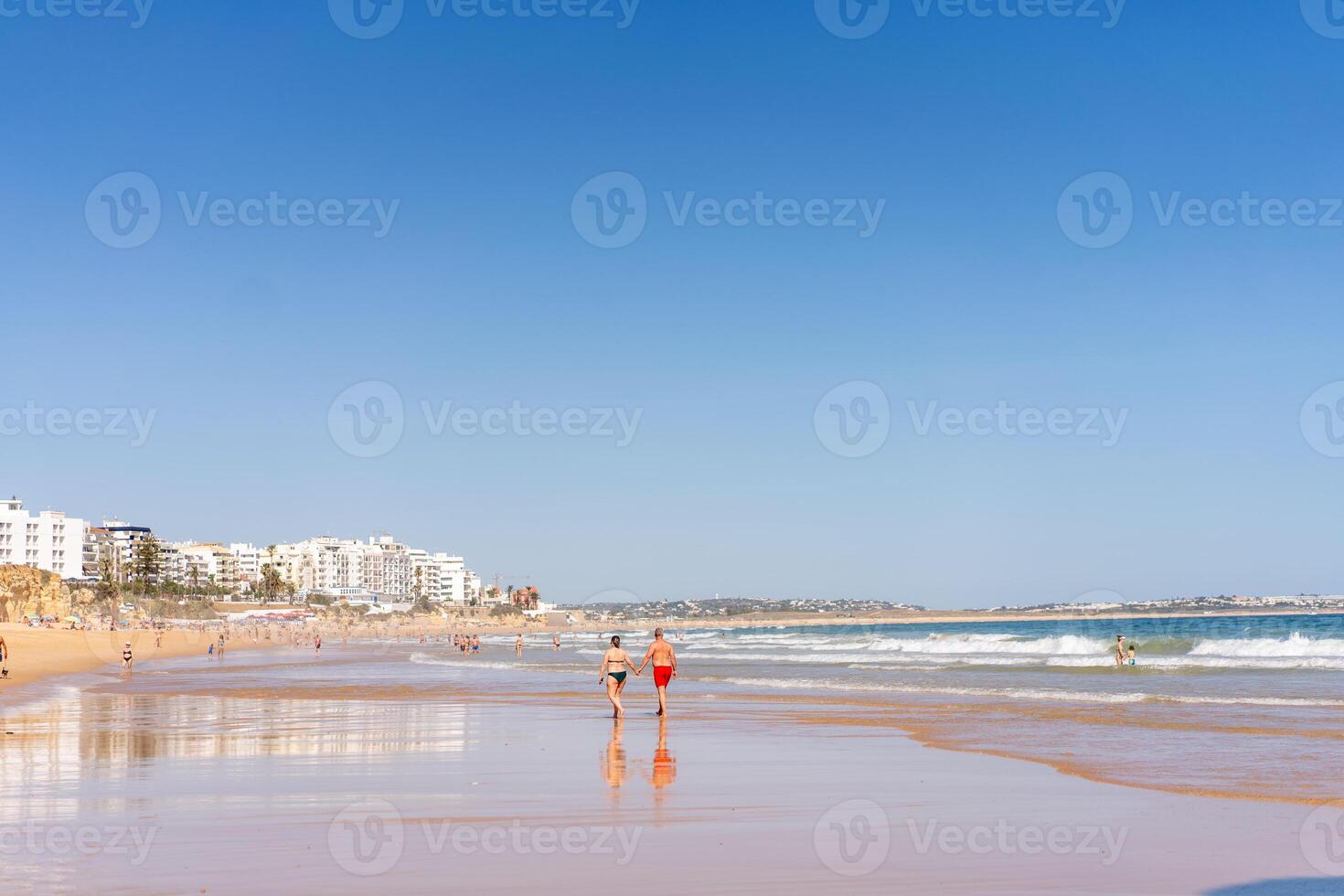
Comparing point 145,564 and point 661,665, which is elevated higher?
point 145,564

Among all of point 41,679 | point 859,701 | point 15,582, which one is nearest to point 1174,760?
point 859,701

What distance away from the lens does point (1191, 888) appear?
7.93 m

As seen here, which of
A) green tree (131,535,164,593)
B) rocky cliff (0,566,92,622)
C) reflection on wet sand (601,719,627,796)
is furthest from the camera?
green tree (131,535,164,593)

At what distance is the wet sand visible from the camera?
26.6ft

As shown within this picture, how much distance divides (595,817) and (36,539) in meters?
211

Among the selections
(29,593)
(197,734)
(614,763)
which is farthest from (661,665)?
(29,593)

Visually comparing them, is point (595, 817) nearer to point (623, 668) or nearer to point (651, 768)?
point (651, 768)

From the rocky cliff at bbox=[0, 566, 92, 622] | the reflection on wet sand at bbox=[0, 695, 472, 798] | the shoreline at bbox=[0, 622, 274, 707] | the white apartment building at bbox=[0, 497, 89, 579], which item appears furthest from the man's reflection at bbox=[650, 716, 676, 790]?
the white apartment building at bbox=[0, 497, 89, 579]

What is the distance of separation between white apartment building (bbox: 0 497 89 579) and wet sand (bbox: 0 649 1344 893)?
193 m

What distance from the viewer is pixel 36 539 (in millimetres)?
194125

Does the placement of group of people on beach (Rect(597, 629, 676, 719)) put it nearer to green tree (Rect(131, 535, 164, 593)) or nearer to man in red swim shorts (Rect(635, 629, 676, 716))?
man in red swim shorts (Rect(635, 629, 676, 716))

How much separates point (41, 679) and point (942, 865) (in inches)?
1466

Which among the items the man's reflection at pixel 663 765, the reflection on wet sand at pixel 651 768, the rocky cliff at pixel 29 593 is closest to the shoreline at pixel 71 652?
the reflection on wet sand at pixel 651 768

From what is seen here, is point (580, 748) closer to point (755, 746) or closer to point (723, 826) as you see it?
point (755, 746)
